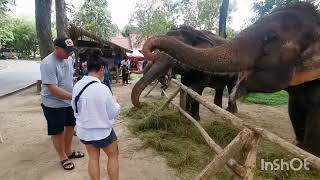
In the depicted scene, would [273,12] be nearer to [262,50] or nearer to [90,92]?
[262,50]

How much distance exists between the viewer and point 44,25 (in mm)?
12680

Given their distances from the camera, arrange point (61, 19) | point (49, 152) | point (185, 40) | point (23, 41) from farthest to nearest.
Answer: point (23, 41) → point (61, 19) → point (185, 40) → point (49, 152)

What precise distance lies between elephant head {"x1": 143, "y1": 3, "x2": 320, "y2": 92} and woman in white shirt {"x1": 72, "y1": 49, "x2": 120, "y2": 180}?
29.1 inches

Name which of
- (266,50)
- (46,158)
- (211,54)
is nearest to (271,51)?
(266,50)

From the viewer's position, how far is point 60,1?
549 inches

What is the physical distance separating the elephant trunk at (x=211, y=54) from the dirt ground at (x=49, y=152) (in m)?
1.99

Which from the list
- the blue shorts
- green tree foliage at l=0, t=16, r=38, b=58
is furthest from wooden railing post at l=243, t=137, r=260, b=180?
green tree foliage at l=0, t=16, r=38, b=58

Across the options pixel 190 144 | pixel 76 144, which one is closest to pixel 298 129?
pixel 190 144

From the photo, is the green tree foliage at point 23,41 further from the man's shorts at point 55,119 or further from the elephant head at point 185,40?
the man's shorts at point 55,119

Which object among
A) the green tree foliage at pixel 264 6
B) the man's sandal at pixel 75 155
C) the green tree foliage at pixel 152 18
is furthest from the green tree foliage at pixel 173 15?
the man's sandal at pixel 75 155

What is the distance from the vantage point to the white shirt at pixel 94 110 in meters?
3.80

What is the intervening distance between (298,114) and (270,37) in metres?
1.16

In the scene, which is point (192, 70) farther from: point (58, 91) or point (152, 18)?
point (152, 18)

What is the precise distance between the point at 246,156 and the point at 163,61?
142 inches
